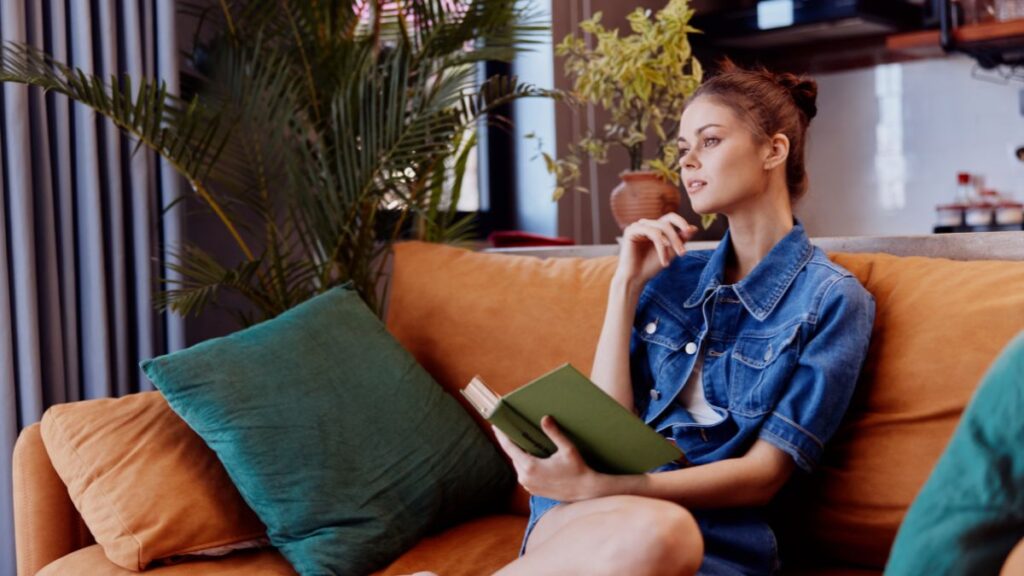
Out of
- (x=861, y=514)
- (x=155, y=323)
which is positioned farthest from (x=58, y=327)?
(x=861, y=514)

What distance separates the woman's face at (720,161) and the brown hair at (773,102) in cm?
2

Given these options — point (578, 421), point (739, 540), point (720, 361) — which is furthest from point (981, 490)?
point (720, 361)

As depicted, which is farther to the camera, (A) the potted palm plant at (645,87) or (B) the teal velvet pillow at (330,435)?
(A) the potted palm plant at (645,87)

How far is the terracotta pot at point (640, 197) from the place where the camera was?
2.38 meters

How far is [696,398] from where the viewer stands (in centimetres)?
159

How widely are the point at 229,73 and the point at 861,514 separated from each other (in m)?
1.69

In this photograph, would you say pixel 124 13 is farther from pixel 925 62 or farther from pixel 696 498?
pixel 925 62

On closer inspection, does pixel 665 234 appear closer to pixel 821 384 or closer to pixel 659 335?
pixel 659 335

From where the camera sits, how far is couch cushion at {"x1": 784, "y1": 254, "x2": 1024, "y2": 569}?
1506 mm

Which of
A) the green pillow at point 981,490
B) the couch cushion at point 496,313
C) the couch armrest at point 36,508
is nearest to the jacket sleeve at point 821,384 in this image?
the couch cushion at point 496,313

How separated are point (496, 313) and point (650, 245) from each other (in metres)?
0.38

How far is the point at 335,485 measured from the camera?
167 cm

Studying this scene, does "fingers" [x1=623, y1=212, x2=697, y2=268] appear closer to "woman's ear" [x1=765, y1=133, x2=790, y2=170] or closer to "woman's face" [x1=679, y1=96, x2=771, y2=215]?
"woman's face" [x1=679, y1=96, x2=771, y2=215]

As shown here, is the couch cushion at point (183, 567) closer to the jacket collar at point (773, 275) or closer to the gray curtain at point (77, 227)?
the gray curtain at point (77, 227)
